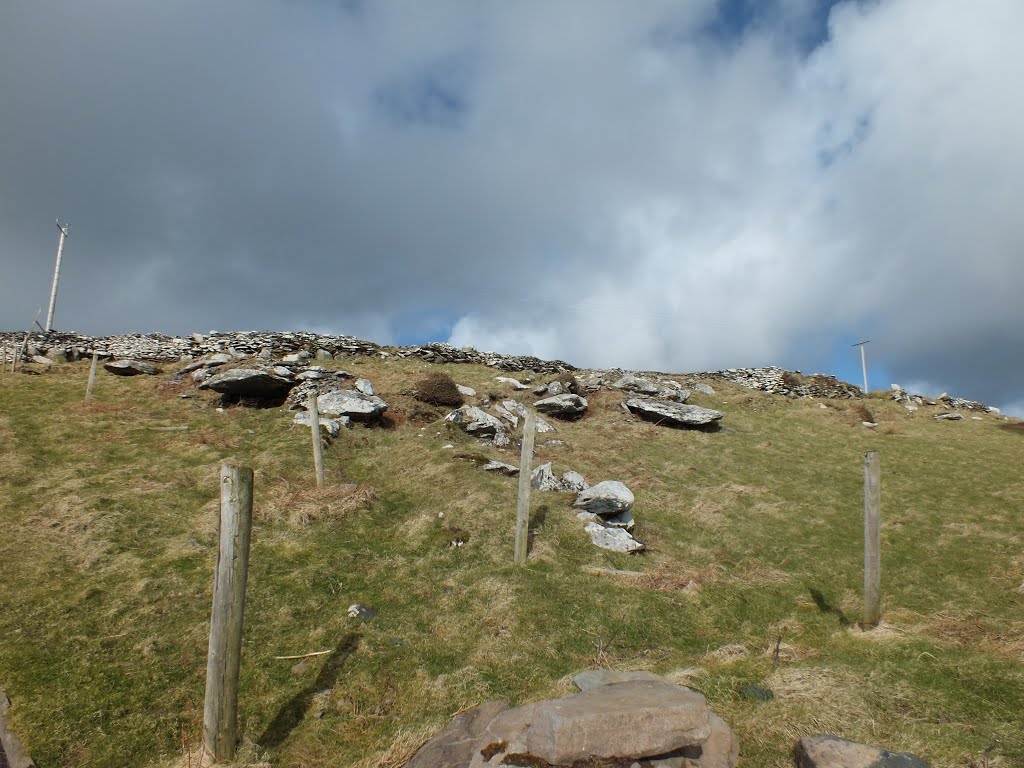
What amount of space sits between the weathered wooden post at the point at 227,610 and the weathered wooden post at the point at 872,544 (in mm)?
11330

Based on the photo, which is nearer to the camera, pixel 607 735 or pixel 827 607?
pixel 607 735

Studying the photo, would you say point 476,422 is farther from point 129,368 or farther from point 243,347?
point 129,368

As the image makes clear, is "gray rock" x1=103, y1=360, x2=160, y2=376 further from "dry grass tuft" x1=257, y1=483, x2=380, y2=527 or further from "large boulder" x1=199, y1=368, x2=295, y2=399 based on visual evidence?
"dry grass tuft" x1=257, y1=483, x2=380, y2=527

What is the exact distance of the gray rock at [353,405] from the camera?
22375mm

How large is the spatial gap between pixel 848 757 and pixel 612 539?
8.73 metres

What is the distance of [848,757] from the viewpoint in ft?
17.3

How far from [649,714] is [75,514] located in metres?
14.7

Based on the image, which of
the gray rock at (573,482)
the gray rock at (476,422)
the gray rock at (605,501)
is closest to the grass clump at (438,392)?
the gray rock at (476,422)

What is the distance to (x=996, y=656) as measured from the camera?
27.6 ft

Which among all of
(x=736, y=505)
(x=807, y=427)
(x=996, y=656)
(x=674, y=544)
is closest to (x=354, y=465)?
(x=674, y=544)

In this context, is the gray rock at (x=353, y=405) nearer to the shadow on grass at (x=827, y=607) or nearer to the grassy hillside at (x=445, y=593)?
the grassy hillside at (x=445, y=593)

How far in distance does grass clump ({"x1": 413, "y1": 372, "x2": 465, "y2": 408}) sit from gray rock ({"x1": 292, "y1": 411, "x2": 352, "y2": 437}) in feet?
14.3

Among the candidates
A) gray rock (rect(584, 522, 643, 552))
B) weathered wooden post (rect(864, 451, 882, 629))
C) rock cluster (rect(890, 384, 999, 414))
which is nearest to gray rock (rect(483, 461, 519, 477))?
gray rock (rect(584, 522, 643, 552))

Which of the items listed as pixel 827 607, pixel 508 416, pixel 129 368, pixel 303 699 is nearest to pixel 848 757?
pixel 827 607
